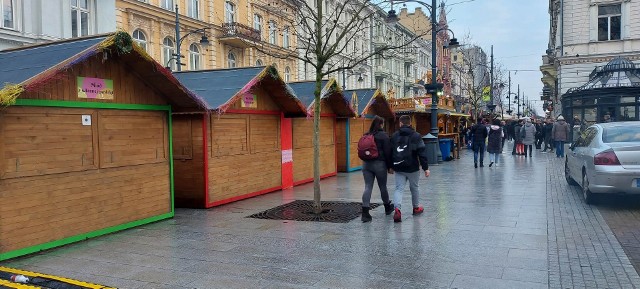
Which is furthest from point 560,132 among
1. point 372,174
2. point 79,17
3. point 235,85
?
point 79,17

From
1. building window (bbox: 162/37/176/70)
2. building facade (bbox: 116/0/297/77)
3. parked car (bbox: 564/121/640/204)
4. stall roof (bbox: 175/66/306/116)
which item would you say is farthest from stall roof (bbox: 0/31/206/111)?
building window (bbox: 162/37/176/70)

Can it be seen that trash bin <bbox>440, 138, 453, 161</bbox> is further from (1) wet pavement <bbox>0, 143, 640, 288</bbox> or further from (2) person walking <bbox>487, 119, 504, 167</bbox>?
(1) wet pavement <bbox>0, 143, 640, 288</bbox>

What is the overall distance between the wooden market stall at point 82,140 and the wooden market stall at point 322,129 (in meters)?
4.71

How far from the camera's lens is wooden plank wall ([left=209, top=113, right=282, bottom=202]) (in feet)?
31.7

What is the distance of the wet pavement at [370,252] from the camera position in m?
5.02

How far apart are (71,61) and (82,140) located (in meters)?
1.30

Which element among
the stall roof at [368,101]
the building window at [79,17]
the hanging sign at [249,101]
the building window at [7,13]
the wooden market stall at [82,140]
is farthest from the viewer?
the building window at [79,17]

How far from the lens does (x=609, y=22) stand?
29.7 metres

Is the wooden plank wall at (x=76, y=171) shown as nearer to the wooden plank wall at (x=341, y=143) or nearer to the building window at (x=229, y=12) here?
the wooden plank wall at (x=341, y=143)

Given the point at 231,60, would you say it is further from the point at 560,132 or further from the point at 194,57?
the point at 560,132

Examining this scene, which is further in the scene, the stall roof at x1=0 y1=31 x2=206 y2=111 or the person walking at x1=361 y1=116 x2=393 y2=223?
the person walking at x1=361 y1=116 x2=393 y2=223

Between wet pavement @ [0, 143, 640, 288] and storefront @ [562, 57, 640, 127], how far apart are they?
712 inches

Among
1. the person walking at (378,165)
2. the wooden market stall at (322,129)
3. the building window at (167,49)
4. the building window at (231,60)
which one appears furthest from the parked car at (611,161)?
the building window at (231,60)

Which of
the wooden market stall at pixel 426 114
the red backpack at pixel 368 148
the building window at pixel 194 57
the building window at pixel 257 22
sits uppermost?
the building window at pixel 257 22
